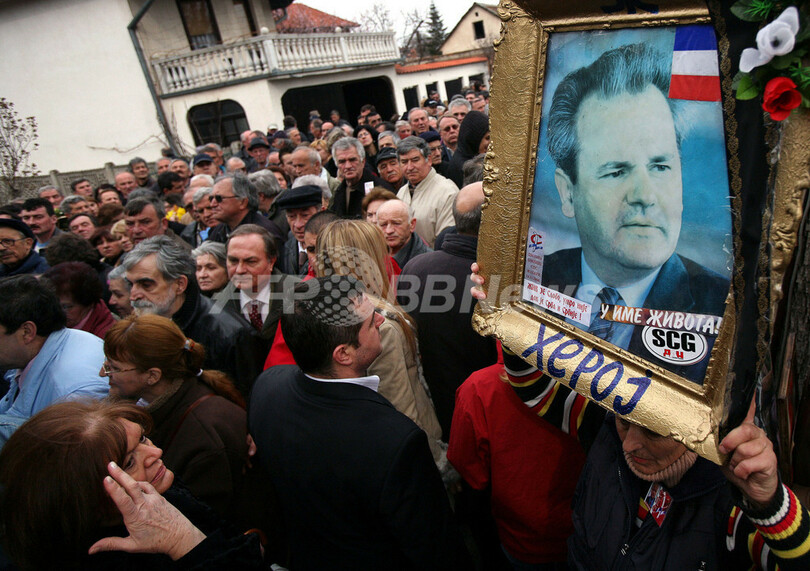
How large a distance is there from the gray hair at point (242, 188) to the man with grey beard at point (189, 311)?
136 cm

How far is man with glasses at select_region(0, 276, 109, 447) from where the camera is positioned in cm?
239

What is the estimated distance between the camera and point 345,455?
59.8 inches

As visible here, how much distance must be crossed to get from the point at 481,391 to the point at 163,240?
2457 mm

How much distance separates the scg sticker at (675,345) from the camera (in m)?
0.91

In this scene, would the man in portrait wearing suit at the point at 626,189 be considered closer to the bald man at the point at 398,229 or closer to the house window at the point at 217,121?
the bald man at the point at 398,229

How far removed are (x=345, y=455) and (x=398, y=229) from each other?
222cm

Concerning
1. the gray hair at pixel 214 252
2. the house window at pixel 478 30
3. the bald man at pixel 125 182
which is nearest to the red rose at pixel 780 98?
the gray hair at pixel 214 252

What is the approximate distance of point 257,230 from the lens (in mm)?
3129

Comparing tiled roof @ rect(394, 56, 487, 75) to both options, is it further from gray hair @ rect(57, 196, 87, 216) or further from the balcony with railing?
gray hair @ rect(57, 196, 87, 216)

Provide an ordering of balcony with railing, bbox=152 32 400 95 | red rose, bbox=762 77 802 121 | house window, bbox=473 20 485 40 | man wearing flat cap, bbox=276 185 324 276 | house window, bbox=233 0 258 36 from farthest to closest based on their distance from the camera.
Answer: house window, bbox=473 20 485 40, house window, bbox=233 0 258 36, balcony with railing, bbox=152 32 400 95, man wearing flat cap, bbox=276 185 324 276, red rose, bbox=762 77 802 121

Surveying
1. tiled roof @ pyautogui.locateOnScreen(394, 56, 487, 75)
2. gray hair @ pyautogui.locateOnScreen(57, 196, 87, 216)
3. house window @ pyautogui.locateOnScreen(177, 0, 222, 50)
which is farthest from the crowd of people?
tiled roof @ pyautogui.locateOnScreen(394, 56, 487, 75)

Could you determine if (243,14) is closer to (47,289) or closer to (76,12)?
(76,12)

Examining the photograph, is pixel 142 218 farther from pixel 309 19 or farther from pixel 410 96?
pixel 309 19

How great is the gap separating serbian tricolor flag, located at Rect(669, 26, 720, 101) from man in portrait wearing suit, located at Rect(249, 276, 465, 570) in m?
1.21
